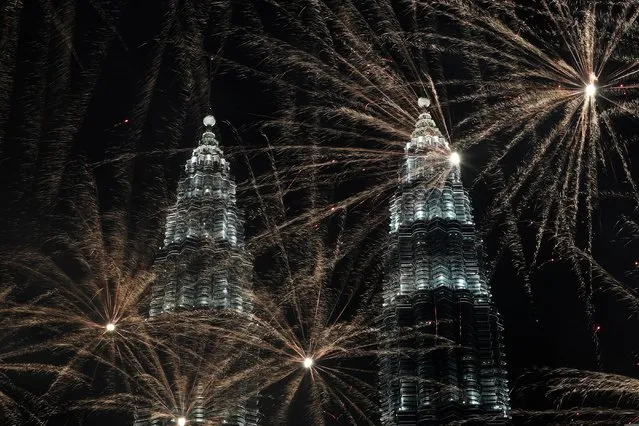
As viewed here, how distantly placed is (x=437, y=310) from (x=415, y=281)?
160 inches

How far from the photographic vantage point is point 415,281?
7931 centimetres

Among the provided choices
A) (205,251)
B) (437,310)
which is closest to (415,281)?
(437,310)

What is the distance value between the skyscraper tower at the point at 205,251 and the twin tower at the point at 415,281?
103 millimetres

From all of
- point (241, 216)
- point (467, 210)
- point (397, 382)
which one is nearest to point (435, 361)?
point (397, 382)

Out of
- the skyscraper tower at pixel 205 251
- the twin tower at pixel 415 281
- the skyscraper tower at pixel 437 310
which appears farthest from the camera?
the skyscraper tower at pixel 205 251

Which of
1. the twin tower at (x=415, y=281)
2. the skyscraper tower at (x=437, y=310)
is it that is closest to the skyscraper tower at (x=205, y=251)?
the twin tower at (x=415, y=281)

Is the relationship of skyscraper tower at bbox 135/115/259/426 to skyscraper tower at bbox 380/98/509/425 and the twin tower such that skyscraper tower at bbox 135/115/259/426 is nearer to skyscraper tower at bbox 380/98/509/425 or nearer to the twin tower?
the twin tower

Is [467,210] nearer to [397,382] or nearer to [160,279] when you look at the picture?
[397,382]

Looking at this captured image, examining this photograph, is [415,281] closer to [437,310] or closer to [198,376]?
[437,310]

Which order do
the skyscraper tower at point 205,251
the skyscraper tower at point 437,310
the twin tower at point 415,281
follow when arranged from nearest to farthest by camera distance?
the skyscraper tower at point 437,310, the twin tower at point 415,281, the skyscraper tower at point 205,251

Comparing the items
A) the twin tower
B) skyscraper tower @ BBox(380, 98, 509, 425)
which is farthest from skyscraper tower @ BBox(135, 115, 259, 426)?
skyscraper tower @ BBox(380, 98, 509, 425)

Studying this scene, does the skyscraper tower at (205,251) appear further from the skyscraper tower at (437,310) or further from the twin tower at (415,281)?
the skyscraper tower at (437,310)

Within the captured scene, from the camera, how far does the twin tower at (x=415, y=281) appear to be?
7331cm

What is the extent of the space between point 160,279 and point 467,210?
1127 inches
